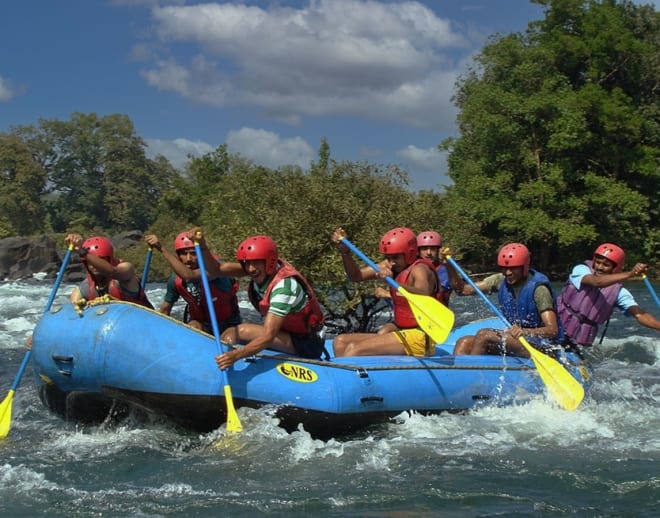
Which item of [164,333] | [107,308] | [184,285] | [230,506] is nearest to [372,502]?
[230,506]

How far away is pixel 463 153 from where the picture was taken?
3130cm

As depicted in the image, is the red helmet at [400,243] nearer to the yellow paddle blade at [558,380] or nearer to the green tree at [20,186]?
the yellow paddle blade at [558,380]

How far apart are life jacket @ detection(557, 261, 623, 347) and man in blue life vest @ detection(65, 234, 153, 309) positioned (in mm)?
4310

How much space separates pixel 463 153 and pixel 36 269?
22.7 meters

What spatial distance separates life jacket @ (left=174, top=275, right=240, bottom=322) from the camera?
Result: 7141 millimetres

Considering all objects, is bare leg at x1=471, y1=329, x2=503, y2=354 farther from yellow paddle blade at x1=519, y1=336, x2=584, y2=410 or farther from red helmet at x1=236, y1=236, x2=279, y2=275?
red helmet at x1=236, y1=236, x2=279, y2=275

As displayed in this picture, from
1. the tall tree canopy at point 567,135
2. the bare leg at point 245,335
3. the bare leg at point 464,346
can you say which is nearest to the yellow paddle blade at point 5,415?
the bare leg at point 245,335

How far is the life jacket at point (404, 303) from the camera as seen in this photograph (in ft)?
22.9

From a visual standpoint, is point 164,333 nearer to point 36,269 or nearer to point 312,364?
point 312,364

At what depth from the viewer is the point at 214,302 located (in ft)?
23.5

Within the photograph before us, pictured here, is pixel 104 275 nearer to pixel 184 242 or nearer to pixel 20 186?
pixel 184 242

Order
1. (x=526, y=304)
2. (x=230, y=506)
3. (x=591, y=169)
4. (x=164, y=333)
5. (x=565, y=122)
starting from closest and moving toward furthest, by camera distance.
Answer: (x=230, y=506), (x=164, y=333), (x=526, y=304), (x=565, y=122), (x=591, y=169)

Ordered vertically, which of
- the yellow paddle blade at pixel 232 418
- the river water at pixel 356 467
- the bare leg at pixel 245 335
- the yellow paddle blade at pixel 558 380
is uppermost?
the bare leg at pixel 245 335

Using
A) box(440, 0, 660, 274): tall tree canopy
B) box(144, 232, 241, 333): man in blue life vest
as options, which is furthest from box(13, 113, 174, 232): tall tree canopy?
box(144, 232, 241, 333): man in blue life vest
